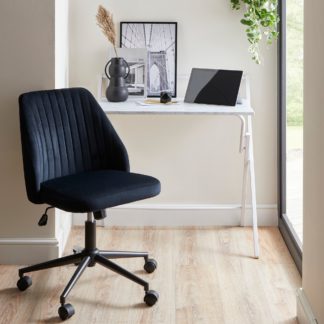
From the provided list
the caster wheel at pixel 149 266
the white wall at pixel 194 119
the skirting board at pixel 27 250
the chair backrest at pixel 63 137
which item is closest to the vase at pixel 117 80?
the white wall at pixel 194 119

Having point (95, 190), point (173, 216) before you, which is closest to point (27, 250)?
point (95, 190)

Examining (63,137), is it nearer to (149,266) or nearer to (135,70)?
(149,266)

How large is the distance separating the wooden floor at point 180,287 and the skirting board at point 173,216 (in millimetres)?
225

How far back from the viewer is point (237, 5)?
164 inches

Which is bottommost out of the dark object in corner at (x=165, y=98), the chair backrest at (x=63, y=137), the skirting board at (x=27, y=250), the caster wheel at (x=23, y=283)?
the caster wheel at (x=23, y=283)

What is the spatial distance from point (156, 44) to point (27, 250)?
4.59 feet

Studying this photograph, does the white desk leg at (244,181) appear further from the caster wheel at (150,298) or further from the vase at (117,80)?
the caster wheel at (150,298)

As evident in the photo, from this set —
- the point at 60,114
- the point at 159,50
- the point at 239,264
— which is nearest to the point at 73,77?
the point at 159,50

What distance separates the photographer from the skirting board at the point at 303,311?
2.72 metres

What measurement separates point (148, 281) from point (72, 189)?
612 millimetres

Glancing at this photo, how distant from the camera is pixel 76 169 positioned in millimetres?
3529

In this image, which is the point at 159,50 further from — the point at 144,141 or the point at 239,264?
the point at 239,264

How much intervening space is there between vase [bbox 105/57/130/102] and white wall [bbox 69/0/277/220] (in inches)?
10.6

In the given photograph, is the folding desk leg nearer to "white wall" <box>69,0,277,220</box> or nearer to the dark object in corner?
"white wall" <box>69,0,277,220</box>
